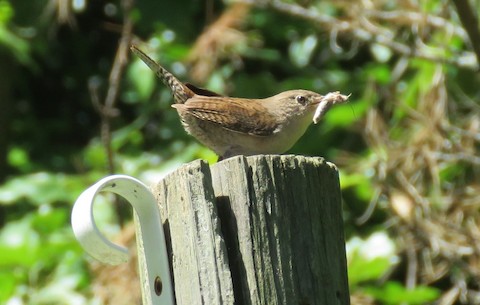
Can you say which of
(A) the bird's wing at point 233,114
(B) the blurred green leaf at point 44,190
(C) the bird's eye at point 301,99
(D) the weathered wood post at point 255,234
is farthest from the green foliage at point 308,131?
(D) the weathered wood post at point 255,234

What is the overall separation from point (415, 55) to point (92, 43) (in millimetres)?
3653

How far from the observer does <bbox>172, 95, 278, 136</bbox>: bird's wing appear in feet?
12.7

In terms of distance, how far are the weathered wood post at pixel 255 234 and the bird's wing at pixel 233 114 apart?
1.63 meters

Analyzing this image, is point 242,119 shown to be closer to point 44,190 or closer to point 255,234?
point 255,234

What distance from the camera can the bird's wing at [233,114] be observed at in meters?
3.87

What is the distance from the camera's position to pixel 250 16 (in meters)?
7.09

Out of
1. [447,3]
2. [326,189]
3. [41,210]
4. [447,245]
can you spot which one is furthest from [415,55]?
[326,189]

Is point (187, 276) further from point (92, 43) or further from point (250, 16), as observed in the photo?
point (92, 43)

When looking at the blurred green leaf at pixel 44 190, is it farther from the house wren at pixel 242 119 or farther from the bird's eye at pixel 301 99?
the bird's eye at pixel 301 99

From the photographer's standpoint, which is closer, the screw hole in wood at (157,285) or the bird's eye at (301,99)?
the screw hole in wood at (157,285)

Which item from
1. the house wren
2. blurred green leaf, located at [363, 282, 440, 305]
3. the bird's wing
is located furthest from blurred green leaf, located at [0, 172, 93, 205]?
blurred green leaf, located at [363, 282, 440, 305]

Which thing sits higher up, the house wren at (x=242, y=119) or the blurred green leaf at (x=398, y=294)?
the house wren at (x=242, y=119)

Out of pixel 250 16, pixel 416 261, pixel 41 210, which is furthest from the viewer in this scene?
pixel 250 16

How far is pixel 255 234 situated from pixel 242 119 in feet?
5.94
